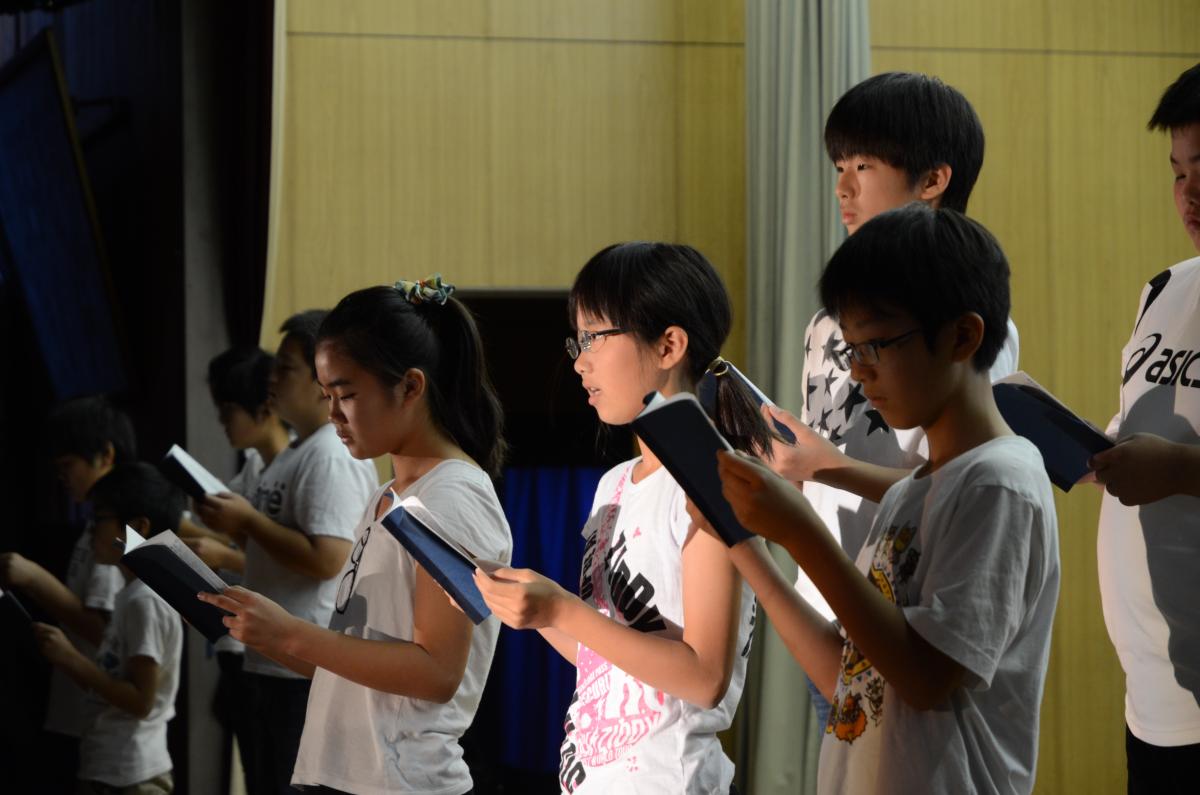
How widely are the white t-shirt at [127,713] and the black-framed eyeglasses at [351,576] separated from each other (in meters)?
1.95

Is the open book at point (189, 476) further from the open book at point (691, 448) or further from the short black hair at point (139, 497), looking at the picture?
the open book at point (691, 448)

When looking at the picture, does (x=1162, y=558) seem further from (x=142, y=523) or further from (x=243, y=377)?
(x=142, y=523)

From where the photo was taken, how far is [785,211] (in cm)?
427

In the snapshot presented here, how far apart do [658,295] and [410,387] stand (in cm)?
50

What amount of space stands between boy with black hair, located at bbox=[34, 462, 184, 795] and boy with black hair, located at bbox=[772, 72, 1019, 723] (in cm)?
240

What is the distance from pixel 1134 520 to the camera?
1.76m

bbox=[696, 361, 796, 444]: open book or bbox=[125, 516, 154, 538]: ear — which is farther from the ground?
bbox=[696, 361, 796, 444]: open book

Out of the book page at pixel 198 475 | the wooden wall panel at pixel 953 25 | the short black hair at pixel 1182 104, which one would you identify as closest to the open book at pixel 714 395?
the short black hair at pixel 1182 104

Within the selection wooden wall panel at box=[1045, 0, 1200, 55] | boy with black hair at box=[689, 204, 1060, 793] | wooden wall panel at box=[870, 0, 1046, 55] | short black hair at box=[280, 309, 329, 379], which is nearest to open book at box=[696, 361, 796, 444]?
boy with black hair at box=[689, 204, 1060, 793]

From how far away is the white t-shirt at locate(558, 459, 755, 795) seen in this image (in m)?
1.72

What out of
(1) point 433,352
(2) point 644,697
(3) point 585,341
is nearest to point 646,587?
(2) point 644,697

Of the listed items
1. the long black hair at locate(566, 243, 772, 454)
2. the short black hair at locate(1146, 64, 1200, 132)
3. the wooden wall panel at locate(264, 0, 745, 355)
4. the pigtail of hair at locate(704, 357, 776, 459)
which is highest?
the wooden wall panel at locate(264, 0, 745, 355)

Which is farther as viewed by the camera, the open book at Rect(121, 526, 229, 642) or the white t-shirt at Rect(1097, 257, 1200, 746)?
the open book at Rect(121, 526, 229, 642)

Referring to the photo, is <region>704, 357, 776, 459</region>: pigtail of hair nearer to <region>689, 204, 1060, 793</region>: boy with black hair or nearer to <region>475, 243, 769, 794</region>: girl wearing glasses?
<region>475, 243, 769, 794</region>: girl wearing glasses
